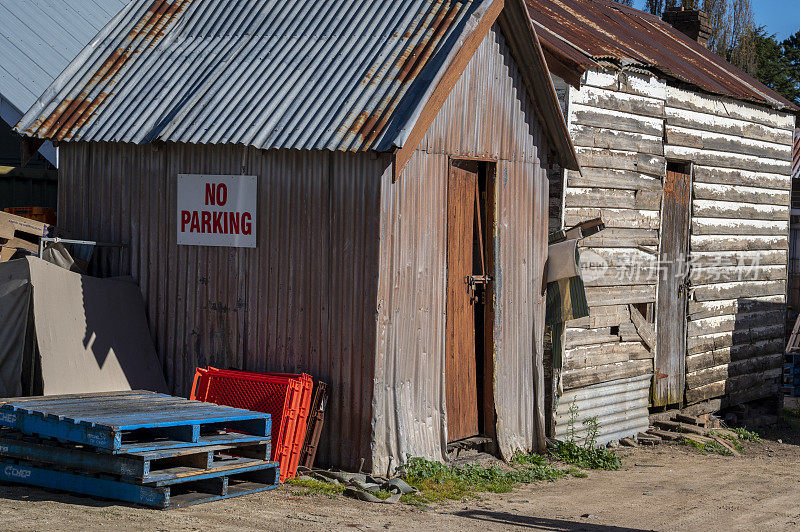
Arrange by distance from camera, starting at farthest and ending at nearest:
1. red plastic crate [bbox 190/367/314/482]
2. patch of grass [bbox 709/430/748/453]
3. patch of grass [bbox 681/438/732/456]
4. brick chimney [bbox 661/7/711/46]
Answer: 1. brick chimney [bbox 661/7/711/46]
2. patch of grass [bbox 709/430/748/453]
3. patch of grass [bbox 681/438/732/456]
4. red plastic crate [bbox 190/367/314/482]

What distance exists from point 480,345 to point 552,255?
136 centimetres

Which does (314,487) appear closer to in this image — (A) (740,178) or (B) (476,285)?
(B) (476,285)

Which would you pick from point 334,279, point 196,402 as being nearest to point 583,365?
point 334,279

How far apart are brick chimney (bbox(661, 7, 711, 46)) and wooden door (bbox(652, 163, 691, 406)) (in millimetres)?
5901

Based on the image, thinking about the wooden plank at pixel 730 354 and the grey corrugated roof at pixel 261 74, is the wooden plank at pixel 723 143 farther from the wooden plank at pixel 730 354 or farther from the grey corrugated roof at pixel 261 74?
the grey corrugated roof at pixel 261 74

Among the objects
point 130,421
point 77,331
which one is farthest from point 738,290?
point 130,421

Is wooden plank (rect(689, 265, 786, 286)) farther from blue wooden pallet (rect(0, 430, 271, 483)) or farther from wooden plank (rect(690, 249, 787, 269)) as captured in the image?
blue wooden pallet (rect(0, 430, 271, 483))

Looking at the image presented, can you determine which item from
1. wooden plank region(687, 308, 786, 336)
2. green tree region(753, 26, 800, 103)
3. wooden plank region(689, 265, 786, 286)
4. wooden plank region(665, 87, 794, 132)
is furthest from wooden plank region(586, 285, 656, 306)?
green tree region(753, 26, 800, 103)

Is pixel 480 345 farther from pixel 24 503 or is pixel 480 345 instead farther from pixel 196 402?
pixel 24 503

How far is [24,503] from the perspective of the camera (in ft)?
25.8

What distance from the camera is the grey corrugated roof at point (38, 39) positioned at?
12938 mm

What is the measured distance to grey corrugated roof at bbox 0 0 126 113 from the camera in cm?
1294

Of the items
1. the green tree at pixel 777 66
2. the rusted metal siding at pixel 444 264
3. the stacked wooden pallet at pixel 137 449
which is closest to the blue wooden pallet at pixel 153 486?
the stacked wooden pallet at pixel 137 449

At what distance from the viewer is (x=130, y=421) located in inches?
312
